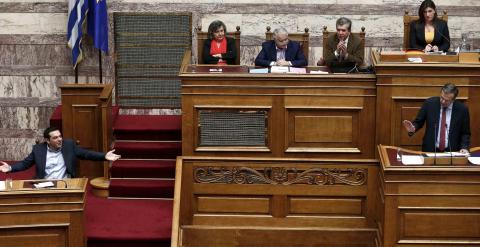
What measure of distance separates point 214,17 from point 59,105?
1.90m

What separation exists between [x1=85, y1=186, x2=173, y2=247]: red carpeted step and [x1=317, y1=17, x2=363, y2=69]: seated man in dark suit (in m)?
1.99

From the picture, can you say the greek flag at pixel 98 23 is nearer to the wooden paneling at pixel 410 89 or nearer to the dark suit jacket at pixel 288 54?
the dark suit jacket at pixel 288 54

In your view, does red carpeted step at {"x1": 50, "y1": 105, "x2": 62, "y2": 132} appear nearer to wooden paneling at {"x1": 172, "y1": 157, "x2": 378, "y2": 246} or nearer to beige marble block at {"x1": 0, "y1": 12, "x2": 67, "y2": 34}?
beige marble block at {"x1": 0, "y1": 12, "x2": 67, "y2": 34}

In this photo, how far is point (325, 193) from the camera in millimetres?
9828

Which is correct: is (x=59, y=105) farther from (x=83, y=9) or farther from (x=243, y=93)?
(x=243, y=93)

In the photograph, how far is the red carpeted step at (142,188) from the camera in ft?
33.8

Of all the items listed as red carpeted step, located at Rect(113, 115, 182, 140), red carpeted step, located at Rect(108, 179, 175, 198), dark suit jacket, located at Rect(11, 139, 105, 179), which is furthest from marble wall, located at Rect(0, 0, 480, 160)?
dark suit jacket, located at Rect(11, 139, 105, 179)

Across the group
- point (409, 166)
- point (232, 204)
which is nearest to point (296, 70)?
point (232, 204)

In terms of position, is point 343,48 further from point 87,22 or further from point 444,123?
point 87,22

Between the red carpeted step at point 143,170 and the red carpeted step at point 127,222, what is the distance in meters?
0.26

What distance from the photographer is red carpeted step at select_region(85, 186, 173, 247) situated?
9.54 meters

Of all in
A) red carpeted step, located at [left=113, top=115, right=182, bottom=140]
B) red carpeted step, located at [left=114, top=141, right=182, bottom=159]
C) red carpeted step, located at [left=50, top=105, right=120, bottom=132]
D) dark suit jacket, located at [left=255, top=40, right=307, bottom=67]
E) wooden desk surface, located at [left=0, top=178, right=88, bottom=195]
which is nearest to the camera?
wooden desk surface, located at [left=0, top=178, right=88, bottom=195]

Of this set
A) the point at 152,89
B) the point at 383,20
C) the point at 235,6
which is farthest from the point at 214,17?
the point at 383,20

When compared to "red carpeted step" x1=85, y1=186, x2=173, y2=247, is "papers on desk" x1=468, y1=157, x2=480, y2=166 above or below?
above
